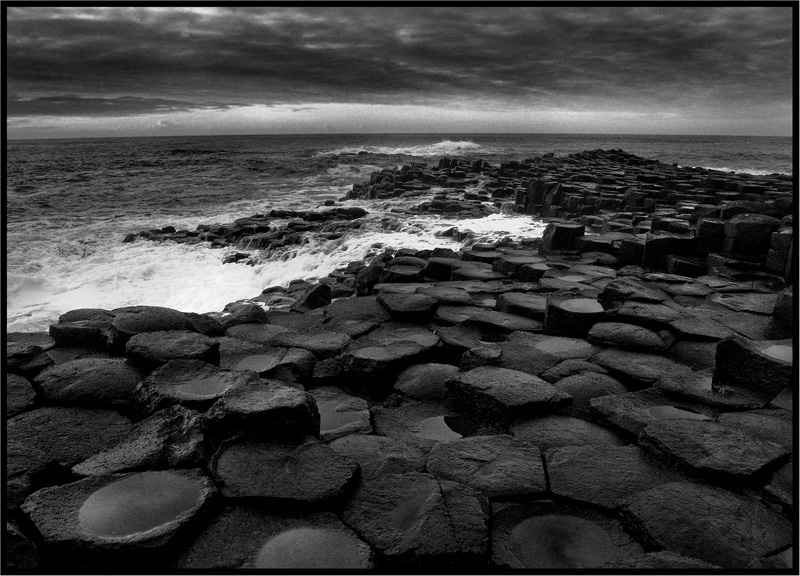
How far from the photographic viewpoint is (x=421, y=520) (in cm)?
193

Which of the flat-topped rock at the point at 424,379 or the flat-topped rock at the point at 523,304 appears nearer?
the flat-topped rock at the point at 424,379

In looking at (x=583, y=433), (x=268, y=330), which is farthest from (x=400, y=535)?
(x=268, y=330)

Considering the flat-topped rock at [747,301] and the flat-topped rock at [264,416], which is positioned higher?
the flat-topped rock at [747,301]

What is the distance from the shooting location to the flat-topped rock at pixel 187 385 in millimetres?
2705

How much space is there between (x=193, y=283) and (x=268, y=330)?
432cm

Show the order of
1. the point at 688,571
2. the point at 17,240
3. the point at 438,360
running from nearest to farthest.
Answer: the point at 688,571 → the point at 438,360 → the point at 17,240

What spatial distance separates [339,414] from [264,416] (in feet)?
2.37

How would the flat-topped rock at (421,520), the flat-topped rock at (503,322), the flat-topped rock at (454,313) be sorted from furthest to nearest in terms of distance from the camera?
the flat-topped rock at (454,313) < the flat-topped rock at (503,322) < the flat-topped rock at (421,520)

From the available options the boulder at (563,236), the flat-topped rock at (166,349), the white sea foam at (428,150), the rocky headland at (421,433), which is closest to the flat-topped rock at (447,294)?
the rocky headland at (421,433)

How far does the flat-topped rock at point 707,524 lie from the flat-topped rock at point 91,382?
8.67 ft

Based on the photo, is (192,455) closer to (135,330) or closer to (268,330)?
(135,330)

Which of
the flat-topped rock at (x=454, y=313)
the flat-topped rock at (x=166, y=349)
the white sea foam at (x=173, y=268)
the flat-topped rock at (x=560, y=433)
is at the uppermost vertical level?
the flat-topped rock at (x=166, y=349)

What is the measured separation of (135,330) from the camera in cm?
345

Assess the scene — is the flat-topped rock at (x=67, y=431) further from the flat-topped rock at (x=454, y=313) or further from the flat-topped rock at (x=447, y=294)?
the flat-topped rock at (x=447, y=294)
